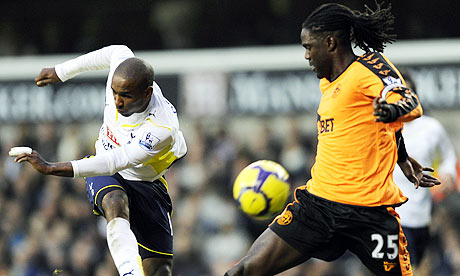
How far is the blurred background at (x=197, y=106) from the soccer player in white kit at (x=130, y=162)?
5253mm

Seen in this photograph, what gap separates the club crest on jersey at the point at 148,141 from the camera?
5.83 metres

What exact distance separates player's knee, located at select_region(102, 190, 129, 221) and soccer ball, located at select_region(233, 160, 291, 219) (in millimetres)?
994

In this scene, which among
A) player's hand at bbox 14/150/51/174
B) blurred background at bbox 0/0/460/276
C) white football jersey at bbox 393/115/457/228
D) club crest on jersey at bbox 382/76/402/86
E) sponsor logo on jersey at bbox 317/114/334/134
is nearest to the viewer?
club crest on jersey at bbox 382/76/402/86

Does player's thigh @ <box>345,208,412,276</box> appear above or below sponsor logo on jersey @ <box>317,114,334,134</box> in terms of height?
below

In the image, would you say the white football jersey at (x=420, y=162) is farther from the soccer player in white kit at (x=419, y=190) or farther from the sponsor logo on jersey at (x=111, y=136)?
the sponsor logo on jersey at (x=111, y=136)

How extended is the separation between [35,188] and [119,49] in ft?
26.5

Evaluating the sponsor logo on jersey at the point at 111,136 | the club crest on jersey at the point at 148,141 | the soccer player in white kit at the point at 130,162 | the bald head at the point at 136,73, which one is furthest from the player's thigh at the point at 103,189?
the bald head at the point at 136,73

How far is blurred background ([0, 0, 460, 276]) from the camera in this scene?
12.3 metres

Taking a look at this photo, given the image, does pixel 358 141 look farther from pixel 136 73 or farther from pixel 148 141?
pixel 136 73

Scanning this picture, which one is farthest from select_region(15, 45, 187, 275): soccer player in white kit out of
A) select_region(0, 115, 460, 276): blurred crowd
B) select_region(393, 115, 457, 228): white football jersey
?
select_region(0, 115, 460, 276): blurred crowd

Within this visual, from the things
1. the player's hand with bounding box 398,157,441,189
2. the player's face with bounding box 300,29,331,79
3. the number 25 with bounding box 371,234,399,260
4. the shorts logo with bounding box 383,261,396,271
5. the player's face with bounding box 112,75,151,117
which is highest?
the player's face with bounding box 300,29,331,79

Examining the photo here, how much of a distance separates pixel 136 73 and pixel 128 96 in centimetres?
18

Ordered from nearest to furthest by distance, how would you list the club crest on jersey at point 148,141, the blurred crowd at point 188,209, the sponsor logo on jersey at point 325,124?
the sponsor logo on jersey at point 325,124 → the club crest on jersey at point 148,141 → the blurred crowd at point 188,209

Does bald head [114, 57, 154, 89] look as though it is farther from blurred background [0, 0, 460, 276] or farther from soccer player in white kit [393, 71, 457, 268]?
blurred background [0, 0, 460, 276]
